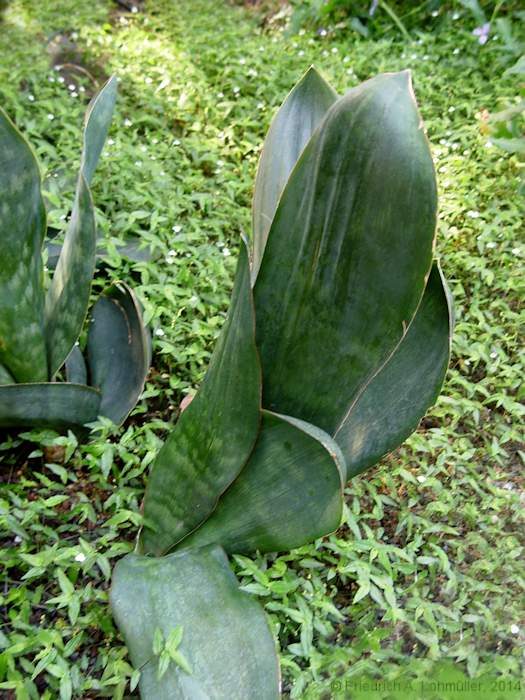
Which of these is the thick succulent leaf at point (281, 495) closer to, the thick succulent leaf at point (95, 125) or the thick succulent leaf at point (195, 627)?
the thick succulent leaf at point (195, 627)

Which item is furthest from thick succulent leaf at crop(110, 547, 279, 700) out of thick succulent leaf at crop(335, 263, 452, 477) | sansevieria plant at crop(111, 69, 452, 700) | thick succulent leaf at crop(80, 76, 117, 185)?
thick succulent leaf at crop(80, 76, 117, 185)

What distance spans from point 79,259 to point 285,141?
0.39 meters

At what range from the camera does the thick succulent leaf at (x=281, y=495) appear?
1.03 m

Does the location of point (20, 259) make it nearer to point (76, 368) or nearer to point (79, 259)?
point (79, 259)

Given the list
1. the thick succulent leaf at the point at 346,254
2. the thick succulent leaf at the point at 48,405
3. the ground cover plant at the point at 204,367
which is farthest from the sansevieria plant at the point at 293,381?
the thick succulent leaf at the point at 48,405

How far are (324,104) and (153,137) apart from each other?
4.51 ft

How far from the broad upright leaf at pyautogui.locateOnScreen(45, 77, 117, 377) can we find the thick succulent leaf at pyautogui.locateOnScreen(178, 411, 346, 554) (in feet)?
1.38

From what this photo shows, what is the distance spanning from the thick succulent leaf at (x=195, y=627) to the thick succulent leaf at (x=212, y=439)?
82mm

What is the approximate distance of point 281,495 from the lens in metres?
1.12

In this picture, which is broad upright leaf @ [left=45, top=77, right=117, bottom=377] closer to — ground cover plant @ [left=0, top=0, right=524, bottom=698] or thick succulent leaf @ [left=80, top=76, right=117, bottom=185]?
thick succulent leaf @ [left=80, top=76, right=117, bottom=185]

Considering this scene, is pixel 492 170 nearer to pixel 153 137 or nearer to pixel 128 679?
pixel 153 137

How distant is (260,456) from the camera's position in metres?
1.11

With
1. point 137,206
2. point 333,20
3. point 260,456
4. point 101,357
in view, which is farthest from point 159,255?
point 333,20

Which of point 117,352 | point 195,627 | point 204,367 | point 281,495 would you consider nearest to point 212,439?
point 281,495
